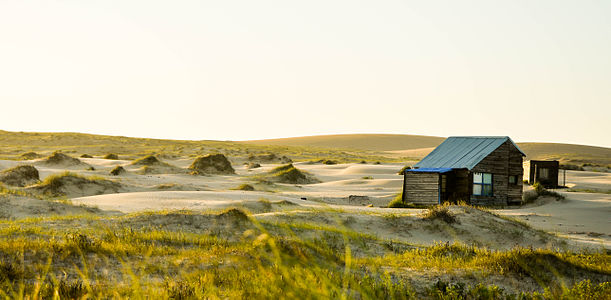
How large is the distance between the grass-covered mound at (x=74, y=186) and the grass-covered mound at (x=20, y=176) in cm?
285

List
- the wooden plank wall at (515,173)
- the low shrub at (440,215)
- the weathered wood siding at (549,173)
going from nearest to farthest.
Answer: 1. the low shrub at (440,215)
2. the wooden plank wall at (515,173)
3. the weathered wood siding at (549,173)

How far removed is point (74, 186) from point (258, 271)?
66.9 ft

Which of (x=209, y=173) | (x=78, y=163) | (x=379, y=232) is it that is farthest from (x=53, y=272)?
(x=78, y=163)

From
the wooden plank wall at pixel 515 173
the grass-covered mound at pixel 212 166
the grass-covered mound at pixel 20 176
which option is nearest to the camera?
the grass-covered mound at pixel 20 176

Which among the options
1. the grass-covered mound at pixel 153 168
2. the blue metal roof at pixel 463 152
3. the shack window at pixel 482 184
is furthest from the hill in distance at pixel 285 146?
the shack window at pixel 482 184

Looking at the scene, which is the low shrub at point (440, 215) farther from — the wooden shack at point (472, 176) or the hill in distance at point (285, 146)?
the hill in distance at point (285, 146)

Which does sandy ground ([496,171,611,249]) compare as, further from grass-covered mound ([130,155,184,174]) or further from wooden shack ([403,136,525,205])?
grass-covered mound ([130,155,184,174])

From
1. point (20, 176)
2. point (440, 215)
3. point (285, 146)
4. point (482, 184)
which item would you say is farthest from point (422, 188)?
point (285, 146)

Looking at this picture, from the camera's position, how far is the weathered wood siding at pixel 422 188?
26969 millimetres

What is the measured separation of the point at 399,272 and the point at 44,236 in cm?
733

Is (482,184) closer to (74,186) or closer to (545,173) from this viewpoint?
(545,173)

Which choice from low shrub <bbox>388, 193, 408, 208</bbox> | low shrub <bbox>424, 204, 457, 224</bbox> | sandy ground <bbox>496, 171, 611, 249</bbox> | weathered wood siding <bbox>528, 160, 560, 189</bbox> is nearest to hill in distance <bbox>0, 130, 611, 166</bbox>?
weathered wood siding <bbox>528, 160, 560, 189</bbox>

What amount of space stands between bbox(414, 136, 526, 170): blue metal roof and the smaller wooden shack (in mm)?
11724

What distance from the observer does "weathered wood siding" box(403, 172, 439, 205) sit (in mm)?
26969
